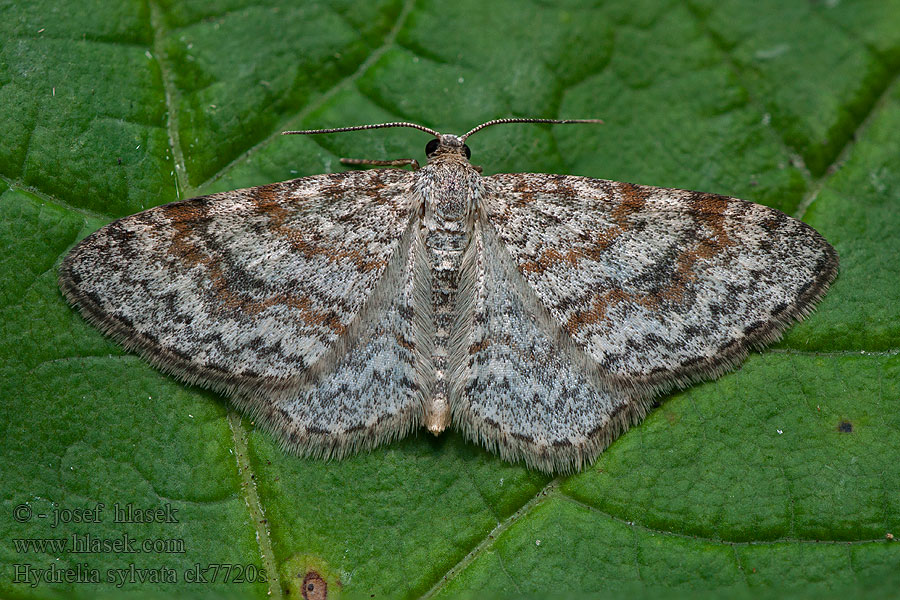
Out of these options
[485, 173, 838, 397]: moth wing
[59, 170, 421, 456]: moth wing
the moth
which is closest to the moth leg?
the moth

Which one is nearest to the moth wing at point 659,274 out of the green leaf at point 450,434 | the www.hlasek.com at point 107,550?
the green leaf at point 450,434

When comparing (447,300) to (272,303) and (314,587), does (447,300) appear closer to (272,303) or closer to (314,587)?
(272,303)

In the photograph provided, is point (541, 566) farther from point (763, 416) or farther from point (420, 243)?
point (420, 243)

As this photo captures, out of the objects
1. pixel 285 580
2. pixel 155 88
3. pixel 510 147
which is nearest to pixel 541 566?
pixel 285 580

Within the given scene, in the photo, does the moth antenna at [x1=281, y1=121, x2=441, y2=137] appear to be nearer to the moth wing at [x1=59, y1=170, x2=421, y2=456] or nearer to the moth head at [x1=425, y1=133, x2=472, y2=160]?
the moth head at [x1=425, y1=133, x2=472, y2=160]

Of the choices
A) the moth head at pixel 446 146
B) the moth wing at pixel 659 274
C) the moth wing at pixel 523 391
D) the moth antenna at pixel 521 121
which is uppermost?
the moth antenna at pixel 521 121

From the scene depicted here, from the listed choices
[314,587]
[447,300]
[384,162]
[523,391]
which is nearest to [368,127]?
[384,162]

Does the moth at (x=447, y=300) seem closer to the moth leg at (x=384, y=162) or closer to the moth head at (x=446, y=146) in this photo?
the moth head at (x=446, y=146)
